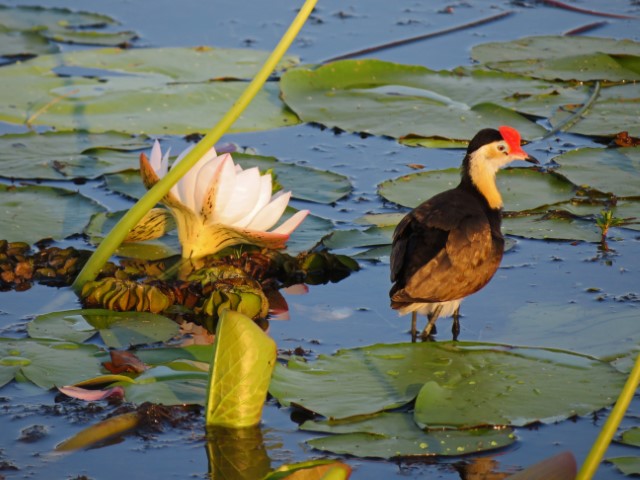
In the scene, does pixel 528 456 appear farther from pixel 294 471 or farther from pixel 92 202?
pixel 92 202

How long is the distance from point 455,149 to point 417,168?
1.29 feet

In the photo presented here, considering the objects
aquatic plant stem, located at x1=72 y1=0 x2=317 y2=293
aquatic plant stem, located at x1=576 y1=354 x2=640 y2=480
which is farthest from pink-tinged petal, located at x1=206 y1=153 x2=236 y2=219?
aquatic plant stem, located at x1=576 y1=354 x2=640 y2=480

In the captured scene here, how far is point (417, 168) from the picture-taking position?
679cm

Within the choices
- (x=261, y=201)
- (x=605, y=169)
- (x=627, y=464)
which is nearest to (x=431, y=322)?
(x=261, y=201)

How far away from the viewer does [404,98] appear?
295 inches

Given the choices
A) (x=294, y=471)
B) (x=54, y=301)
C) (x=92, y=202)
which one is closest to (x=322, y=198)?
(x=92, y=202)

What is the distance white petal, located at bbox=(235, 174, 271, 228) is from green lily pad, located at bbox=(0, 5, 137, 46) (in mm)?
4157

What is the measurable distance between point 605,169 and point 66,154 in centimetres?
325

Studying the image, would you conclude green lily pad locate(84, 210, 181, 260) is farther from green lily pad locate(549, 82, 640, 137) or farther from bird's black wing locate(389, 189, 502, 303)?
green lily pad locate(549, 82, 640, 137)

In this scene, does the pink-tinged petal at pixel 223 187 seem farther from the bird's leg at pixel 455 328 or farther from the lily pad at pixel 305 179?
the bird's leg at pixel 455 328

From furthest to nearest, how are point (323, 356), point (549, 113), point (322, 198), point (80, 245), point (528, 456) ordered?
point (549, 113)
point (322, 198)
point (80, 245)
point (323, 356)
point (528, 456)

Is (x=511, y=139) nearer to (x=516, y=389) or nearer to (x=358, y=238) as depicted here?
(x=358, y=238)

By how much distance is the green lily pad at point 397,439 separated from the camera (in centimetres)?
371

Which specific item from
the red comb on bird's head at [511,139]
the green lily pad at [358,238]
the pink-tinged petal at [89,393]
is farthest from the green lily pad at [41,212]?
the red comb on bird's head at [511,139]
